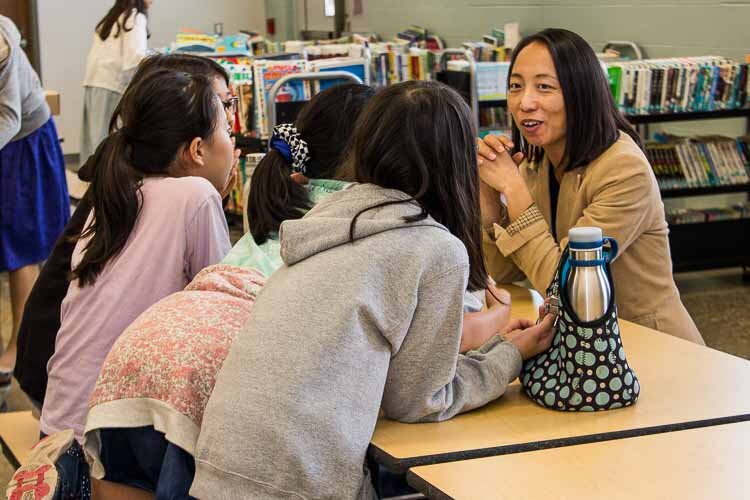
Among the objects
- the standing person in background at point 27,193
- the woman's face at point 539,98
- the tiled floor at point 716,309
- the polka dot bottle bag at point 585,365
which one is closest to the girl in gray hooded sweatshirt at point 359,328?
the polka dot bottle bag at point 585,365

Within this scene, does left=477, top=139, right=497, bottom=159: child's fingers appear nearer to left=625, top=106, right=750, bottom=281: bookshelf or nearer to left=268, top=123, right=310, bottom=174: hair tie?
left=268, top=123, right=310, bottom=174: hair tie

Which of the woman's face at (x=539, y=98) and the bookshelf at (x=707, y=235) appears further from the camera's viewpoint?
the bookshelf at (x=707, y=235)

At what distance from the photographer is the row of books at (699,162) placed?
5.29 metres

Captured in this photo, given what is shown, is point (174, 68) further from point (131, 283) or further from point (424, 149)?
point (424, 149)

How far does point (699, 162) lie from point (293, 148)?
357 cm

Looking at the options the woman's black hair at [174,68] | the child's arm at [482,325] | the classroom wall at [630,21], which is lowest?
the child's arm at [482,325]

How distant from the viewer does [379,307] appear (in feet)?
5.16

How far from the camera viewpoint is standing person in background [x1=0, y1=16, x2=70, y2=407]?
3.86 m

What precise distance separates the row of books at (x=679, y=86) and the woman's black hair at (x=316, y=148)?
3.25m

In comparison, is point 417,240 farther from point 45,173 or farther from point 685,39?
point 685,39

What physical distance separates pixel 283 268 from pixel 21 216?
2494 millimetres

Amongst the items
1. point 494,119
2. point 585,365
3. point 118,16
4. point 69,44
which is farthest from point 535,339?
point 69,44

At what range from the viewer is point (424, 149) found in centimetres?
168

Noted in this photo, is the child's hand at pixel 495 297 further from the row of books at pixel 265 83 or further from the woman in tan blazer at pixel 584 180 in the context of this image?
the row of books at pixel 265 83
